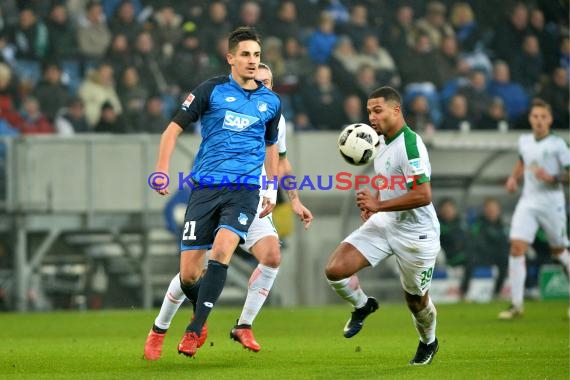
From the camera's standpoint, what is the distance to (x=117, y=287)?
58.7 feet

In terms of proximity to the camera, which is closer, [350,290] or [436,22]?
[350,290]

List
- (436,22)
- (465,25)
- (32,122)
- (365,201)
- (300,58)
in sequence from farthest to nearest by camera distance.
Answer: (465,25)
(436,22)
(300,58)
(32,122)
(365,201)

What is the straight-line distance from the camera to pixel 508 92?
67.6 feet

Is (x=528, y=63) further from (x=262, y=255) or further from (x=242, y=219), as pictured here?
(x=242, y=219)

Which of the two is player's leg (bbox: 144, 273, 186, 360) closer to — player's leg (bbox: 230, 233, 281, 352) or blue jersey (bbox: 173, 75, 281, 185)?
player's leg (bbox: 230, 233, 281, 352)

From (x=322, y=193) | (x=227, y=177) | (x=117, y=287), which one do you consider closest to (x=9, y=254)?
(x=117, y=287)

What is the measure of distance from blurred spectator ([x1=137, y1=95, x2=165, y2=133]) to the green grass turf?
3577 mm

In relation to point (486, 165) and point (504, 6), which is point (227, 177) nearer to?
point (486, 165)

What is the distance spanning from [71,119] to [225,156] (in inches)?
393

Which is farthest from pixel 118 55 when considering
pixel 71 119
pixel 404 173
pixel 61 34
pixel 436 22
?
pixel 404 173

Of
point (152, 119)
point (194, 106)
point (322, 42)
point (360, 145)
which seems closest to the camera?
point (194, 106)

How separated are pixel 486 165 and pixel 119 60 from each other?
6113 millimetres

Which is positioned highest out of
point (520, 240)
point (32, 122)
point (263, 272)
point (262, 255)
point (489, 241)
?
point (32, 122)

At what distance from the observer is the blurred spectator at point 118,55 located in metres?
18.3
